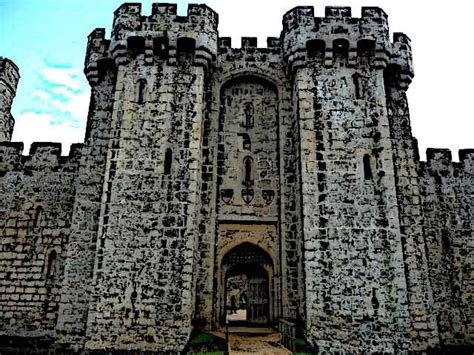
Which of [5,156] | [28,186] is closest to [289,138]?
[28,186]

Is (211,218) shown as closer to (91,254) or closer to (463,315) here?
(91,254)

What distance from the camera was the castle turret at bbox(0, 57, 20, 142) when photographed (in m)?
16.8

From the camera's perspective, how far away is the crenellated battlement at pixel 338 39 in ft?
42.3

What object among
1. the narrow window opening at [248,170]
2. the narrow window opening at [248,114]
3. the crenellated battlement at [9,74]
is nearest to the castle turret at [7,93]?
the crenellated battlement at [9,74]

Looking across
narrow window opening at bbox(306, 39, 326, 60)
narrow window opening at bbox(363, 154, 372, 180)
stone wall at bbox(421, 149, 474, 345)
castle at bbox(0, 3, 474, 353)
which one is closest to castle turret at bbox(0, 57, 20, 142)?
castle at bbox(0, 3, 474, 353)

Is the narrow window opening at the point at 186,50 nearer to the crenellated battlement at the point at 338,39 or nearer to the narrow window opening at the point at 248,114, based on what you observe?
the narrow window opening at the point at 248,114

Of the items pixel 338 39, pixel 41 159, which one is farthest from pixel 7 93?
pixel 338 39

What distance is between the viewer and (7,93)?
56.1 feet

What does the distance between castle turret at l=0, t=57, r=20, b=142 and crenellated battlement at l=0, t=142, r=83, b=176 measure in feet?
8.21

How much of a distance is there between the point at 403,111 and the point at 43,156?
12146mm

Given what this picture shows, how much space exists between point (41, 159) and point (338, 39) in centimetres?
1055

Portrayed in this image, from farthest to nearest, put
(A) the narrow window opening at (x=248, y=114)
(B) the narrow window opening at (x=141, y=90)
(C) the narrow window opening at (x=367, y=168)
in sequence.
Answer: (A) the narrow window opening at (x=248, y=114), (B) the narrow window opening at (x=141, y=90), (C) the narrow window opening at (x=367, y=168)

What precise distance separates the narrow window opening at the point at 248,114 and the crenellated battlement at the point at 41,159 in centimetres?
570

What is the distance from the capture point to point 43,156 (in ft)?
47.1
